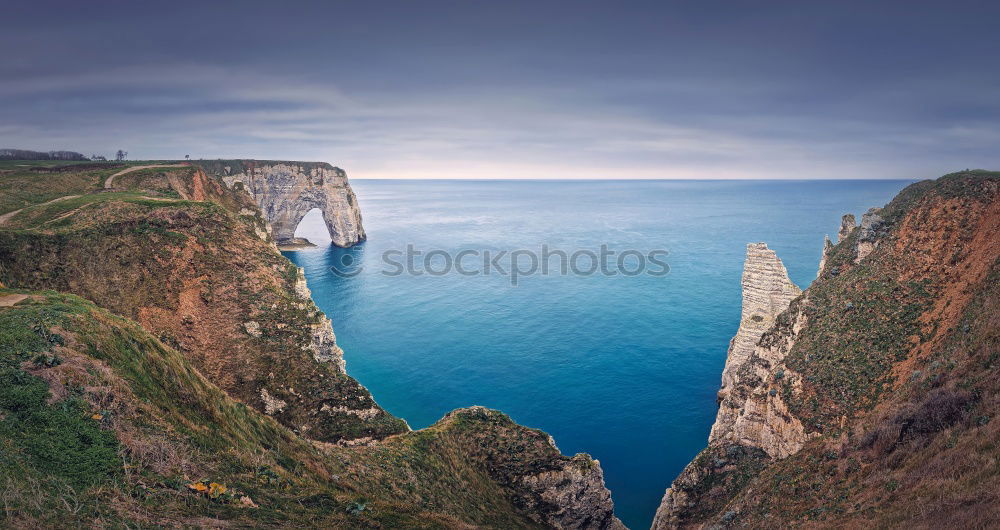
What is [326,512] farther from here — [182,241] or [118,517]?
[182,241]

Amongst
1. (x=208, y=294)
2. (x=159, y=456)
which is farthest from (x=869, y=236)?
(x=208, y=294)

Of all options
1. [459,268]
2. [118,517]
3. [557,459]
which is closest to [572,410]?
[557,459]

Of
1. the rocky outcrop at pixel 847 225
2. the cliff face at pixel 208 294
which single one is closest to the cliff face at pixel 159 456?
the cliff face at pixel 208 294

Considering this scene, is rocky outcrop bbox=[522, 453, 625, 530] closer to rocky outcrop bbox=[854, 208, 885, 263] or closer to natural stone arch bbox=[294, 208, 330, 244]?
rocky outcrop bbox=[854, 208, 885, 263]

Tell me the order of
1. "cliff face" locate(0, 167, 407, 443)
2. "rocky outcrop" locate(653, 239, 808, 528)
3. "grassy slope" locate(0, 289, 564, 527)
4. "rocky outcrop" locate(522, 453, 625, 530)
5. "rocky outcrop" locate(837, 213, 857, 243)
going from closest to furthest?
"grassy slope" locate(0, 289, 564, 527) → "rocky outcrop" locate(522, 453, 625, 530) → "rocky outcrop" locate(653, 239, 808, 528) → "cliff face" locate(0, 167, 407, 443) → "rocky outcrop" locate(837, 213, 857, 243)

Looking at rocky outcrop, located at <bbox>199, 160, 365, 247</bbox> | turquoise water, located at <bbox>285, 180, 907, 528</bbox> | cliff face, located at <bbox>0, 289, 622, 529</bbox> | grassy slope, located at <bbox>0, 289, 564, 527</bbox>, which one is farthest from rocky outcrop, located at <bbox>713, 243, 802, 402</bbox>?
rocky outcrop, located at <bbox>199, 160, 365, 247</bbox>

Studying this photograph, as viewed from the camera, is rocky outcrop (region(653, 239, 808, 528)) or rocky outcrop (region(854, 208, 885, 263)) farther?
rocky outcrop (region(854, 208, 885, 263))

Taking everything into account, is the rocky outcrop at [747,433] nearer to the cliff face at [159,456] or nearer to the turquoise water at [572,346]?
the turquoise water at [572,346]
